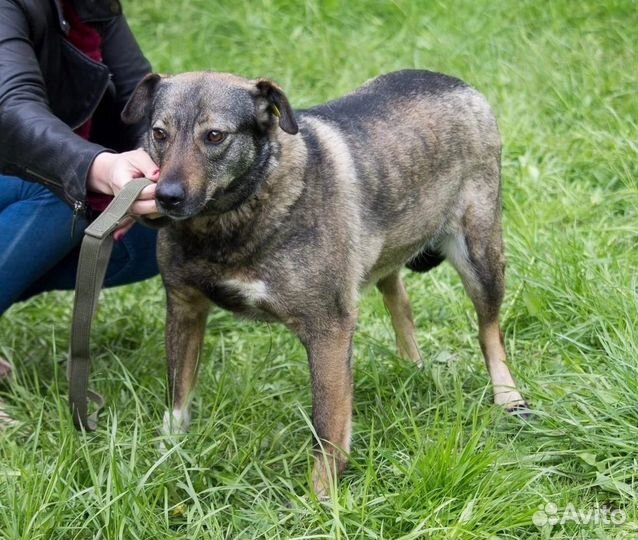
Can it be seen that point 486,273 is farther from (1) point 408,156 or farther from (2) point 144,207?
(2) point 144,207

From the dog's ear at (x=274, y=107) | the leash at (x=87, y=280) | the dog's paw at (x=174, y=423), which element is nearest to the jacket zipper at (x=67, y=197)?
the leash at (x=87, y=280)

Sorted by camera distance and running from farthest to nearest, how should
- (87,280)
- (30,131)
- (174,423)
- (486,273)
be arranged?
1. (486,273)
2. (174,423)
3. (30,131)
4. (87,280)

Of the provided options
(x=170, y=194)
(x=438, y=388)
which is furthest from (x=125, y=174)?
(x=438, y=388)

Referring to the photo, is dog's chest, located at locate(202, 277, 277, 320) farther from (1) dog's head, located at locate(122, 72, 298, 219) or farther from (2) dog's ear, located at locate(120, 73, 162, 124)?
(2) dog's ear, located at locate(120, 73, 162, 124)

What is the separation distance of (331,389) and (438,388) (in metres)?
0.59

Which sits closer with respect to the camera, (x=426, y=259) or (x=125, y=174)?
(x=125, y=174)

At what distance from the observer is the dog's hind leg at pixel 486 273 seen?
12.9 feet

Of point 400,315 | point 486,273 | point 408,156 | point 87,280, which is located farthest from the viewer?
point 400,315

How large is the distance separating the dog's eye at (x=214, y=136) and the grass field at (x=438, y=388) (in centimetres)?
95

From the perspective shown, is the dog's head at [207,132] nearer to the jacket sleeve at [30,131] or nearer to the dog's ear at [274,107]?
the dog's ear at [274,107]

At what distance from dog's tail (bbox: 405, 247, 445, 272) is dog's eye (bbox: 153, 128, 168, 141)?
51.3 inches

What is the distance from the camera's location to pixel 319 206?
132 inches

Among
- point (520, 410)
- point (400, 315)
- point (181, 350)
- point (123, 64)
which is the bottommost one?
point (400, 315)

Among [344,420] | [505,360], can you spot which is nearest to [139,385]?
[344,420]
